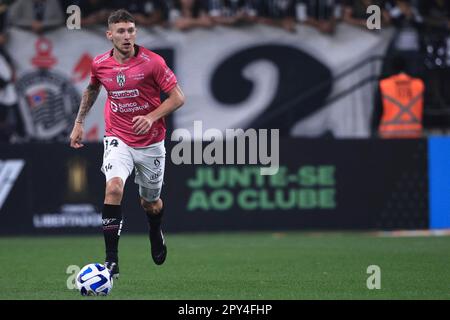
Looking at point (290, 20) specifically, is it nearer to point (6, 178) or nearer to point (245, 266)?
point (6, 178)

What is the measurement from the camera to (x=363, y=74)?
61.3 feet

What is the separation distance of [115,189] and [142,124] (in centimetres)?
66

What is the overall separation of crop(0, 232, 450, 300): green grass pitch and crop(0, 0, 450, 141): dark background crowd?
3703 millimetres

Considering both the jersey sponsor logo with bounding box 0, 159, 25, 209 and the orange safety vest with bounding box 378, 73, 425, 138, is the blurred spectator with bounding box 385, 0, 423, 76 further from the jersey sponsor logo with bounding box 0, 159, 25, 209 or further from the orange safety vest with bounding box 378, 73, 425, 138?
the jersey sponsor logo with bounding box 0, 159, 25, 209

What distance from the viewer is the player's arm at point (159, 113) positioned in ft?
31.4

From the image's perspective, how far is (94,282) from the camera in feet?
28.7

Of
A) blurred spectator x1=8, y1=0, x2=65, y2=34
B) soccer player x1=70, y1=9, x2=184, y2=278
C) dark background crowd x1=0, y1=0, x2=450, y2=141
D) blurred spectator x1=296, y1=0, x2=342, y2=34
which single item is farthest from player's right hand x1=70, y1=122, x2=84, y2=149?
blurred spectator x1=296, y1=0, x2=342, y2=34

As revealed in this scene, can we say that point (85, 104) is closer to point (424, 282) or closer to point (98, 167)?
point (424, 282)

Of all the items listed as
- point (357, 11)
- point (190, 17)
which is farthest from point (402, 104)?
point (190, 17)

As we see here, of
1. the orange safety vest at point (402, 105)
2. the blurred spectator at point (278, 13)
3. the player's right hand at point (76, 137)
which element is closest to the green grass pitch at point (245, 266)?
the player's right hand at point (76, 137)

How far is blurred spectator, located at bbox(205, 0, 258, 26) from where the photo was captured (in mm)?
18828
